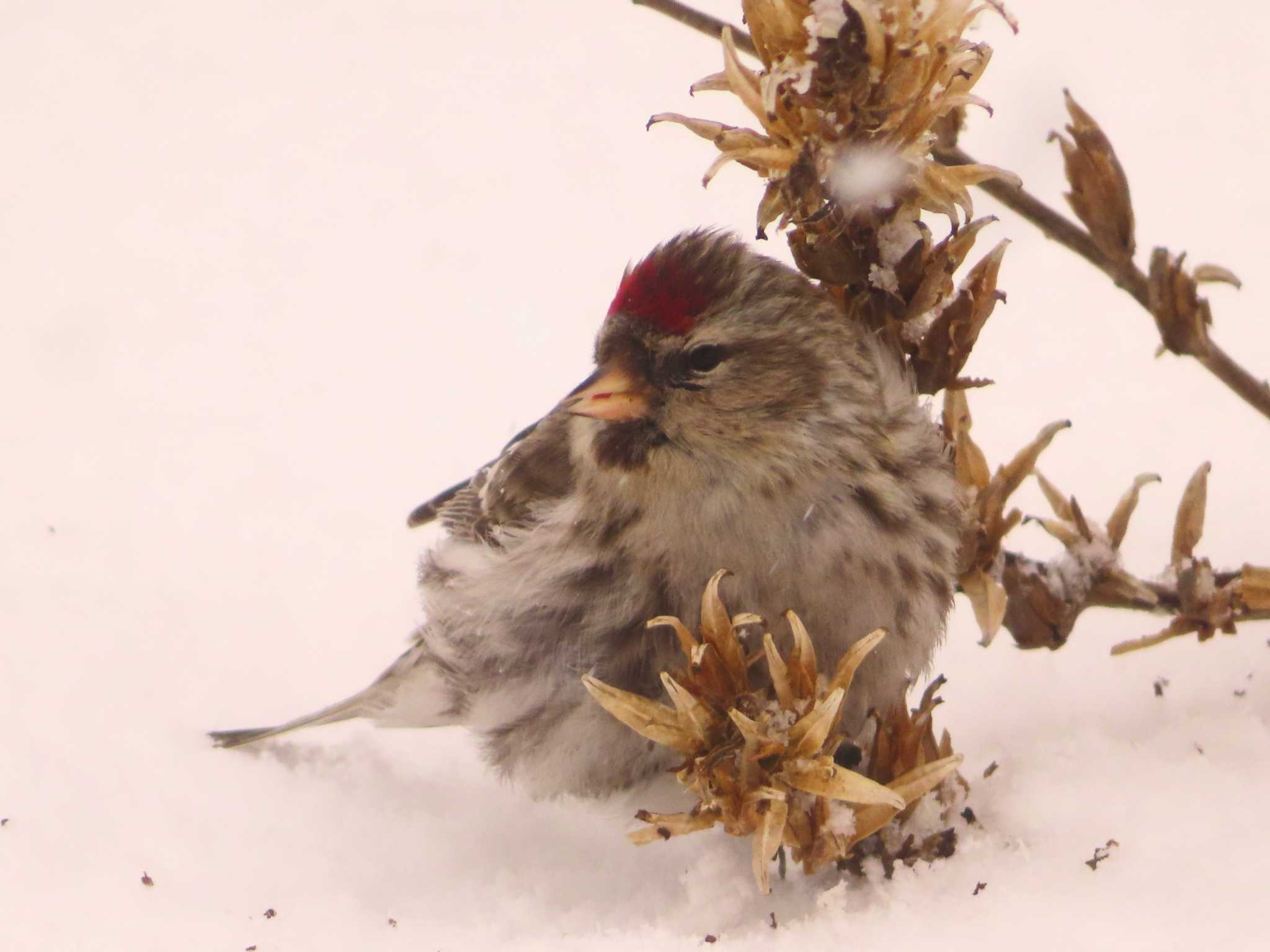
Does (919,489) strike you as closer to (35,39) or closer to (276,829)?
(276,829)

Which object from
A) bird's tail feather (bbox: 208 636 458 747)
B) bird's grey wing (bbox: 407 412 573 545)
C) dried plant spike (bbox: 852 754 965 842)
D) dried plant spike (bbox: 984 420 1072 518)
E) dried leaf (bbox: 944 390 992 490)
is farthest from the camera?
bird's tail feather (bbox: 208 636 458 747)

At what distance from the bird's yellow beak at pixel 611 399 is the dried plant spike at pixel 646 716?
355mm

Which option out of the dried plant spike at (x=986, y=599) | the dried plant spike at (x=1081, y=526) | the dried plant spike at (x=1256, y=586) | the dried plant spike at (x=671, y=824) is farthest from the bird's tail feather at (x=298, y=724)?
the dried plant spike at (x=1256, y=586)

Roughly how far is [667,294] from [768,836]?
606 millimetres

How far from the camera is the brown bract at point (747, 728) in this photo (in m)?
1.33

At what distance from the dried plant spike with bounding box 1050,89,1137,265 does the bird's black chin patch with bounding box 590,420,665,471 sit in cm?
50

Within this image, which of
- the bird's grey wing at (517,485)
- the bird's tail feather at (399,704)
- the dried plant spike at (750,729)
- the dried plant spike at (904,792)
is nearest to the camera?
the dried plant spike at (750,729)

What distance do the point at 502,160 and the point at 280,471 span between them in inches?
33.2

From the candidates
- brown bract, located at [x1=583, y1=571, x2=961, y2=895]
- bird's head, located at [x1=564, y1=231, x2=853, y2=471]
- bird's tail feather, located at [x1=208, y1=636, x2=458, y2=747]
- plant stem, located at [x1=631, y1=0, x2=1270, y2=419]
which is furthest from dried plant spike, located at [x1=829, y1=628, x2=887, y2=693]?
bird's tail feather, located at [x1=208, y1=636, x2=458, y2=747]

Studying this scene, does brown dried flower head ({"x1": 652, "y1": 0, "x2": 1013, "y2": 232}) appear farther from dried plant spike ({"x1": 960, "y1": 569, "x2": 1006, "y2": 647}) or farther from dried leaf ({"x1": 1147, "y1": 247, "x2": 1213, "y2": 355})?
dried plant spike ({"x1": 960, "y1": 569, "x2": 1006, "y2": 647})

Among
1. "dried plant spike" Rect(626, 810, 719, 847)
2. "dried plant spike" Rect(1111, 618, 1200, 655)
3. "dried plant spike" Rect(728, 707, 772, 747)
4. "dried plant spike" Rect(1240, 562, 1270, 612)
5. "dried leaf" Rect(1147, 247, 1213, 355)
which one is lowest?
"dried plant spike" Rect(1111, 618, 1200, 655)

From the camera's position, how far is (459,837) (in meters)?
1.90

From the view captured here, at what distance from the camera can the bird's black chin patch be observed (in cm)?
166

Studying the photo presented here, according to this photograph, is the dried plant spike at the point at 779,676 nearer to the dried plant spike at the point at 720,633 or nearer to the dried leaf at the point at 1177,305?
the dried plant spike at the point at 720,633
